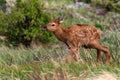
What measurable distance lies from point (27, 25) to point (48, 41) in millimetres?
1115

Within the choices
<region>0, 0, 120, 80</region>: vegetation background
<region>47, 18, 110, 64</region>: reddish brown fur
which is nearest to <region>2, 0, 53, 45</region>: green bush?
<region>0, 0, 120, 80</region>: vegetation background

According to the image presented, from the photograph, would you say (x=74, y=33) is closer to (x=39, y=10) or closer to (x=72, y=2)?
(x=39, y=10)

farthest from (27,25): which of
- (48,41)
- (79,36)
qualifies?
(79,36)

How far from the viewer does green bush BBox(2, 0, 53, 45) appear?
19453 mm

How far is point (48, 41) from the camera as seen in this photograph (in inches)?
776

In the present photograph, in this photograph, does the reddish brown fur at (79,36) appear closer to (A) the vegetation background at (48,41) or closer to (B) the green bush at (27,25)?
(A) the vegetation background at (48,41)

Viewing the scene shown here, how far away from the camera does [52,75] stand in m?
10.2

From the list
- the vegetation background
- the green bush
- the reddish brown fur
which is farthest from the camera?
the green bush

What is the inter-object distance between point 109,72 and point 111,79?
56 cm

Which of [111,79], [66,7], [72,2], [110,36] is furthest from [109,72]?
[72,2]

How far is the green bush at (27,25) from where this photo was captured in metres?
19.5

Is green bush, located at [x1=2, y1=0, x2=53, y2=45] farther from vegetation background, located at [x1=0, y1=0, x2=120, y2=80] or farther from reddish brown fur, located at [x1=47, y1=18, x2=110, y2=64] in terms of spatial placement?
reddish brown fur, located at [x1=47, y1=18, x2=110, y2=64]

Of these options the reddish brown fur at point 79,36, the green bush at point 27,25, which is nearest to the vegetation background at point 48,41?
the green bush at point 27,25

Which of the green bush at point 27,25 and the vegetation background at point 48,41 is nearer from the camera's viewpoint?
the vegetation background at point 48,41
